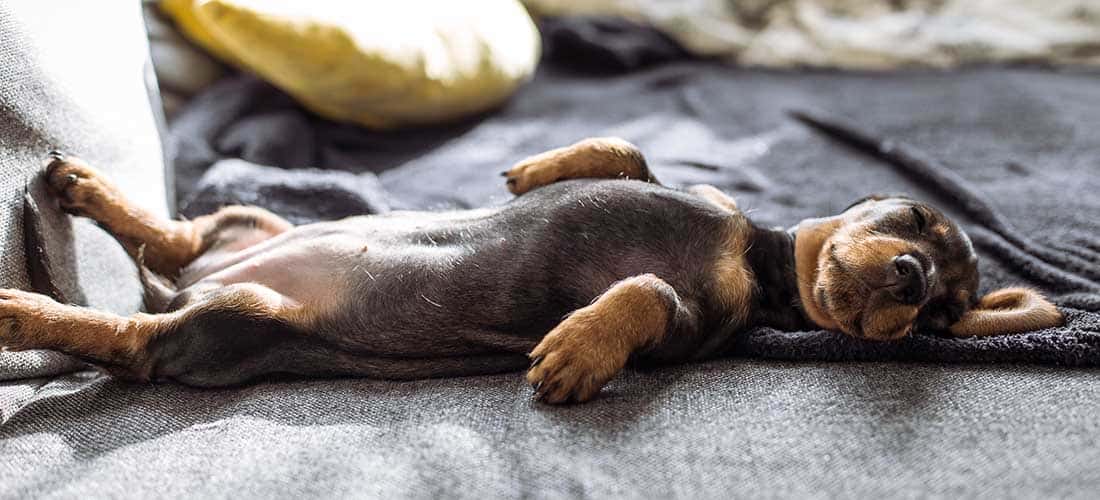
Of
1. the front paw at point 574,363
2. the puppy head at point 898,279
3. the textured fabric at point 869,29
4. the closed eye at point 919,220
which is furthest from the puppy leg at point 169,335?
the textured fabric at point 869,29

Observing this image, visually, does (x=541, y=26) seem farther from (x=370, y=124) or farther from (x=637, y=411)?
(x=637, y=411)

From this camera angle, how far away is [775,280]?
2074mm

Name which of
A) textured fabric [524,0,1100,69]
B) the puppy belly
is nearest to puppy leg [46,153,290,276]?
A: the puppy belly

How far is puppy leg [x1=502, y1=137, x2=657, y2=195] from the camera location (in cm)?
211

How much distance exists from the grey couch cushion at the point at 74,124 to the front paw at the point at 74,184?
25 millimetres

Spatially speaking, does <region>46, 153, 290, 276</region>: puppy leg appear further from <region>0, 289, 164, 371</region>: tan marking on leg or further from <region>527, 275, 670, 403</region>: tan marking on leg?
<region>527, 275, 670, 403</region>: tan marking on leg

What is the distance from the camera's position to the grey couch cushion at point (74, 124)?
66.6 inches

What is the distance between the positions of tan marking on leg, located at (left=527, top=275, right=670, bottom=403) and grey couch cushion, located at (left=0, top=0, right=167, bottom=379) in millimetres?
1027

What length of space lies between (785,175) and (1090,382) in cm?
129

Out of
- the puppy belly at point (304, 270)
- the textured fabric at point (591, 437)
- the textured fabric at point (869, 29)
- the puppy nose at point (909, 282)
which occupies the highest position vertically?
the textured fabric at point (869, 29)

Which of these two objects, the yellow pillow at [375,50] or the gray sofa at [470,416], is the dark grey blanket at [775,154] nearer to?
the gray sofa at [470,416]

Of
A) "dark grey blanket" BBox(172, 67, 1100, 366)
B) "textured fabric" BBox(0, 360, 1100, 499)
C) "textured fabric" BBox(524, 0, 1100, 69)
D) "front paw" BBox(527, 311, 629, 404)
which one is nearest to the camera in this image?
"textured fabric" BBox(0, 360, 1100, 499)

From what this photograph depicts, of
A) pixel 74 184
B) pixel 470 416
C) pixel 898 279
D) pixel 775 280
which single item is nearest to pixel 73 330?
pixel 74 184

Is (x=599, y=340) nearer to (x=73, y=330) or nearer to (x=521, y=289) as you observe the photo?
(x=521, y=289)
